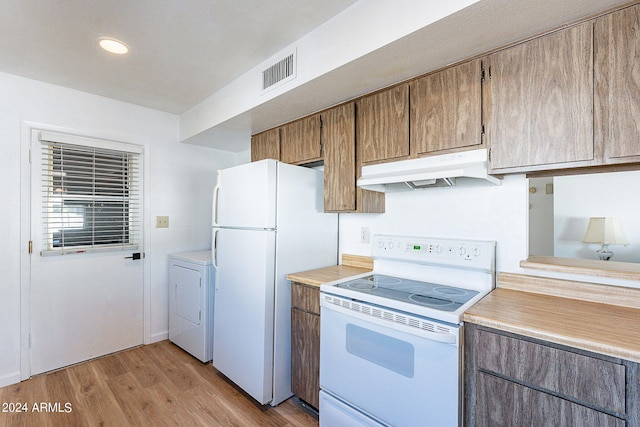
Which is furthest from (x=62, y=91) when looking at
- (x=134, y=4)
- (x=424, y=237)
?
(x=424, y=237)

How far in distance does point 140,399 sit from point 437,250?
7.57 ft

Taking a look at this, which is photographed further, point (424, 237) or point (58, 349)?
point (58, 349)

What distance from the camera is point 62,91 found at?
2.50 metres

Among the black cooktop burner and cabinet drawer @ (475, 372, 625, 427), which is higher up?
the black cooktop burner

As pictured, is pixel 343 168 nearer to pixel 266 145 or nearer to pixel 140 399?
pixel 266 145

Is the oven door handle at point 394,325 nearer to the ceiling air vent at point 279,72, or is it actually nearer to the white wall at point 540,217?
the white wall at point 540,217

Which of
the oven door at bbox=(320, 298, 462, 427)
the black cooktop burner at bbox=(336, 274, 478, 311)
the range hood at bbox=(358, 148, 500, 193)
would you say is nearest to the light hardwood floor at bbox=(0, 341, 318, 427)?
the oven door at bbox=(320, 298, 462, 427)

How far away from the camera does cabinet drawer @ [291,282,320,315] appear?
190 centimetres

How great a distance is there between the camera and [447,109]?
162 centimetres

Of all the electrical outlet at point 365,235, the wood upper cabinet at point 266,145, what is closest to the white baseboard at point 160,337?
the wood upper cabinet at point 266,145

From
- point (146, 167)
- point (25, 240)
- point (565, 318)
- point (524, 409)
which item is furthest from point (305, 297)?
point (25, 240)

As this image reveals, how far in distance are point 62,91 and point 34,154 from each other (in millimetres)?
589

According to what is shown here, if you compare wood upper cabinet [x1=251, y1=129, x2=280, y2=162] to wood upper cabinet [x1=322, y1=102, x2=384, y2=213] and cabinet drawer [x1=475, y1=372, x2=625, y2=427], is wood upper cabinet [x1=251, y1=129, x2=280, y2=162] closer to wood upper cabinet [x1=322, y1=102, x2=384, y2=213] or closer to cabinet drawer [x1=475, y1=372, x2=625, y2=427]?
wood upper cabinet [x1=322, y1=102, x2=384, y2=213]

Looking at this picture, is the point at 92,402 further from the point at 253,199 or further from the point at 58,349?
the point at 253,199
